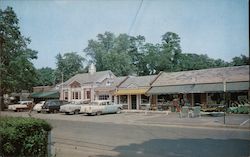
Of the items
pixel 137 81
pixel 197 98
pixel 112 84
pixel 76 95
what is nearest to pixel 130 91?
pixel 137 81

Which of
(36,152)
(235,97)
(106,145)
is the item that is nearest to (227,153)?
(106,145)

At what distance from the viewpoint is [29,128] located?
26.1 ft

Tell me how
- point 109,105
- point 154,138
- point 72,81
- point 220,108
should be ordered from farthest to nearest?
point 72,81 < point 109,105 < point 220,108 < point 154,138

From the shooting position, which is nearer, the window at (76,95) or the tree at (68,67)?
the tree at (68,67)

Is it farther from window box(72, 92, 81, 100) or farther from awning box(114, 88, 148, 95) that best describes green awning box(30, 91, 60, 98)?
awning box(114, 88, 148, 95)

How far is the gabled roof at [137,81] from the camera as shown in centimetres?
3572

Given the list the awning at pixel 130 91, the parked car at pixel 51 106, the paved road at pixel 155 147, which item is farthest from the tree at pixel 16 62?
the paved road at pixel 155 147

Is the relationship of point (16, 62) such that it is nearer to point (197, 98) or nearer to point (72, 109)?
point (72, 109)

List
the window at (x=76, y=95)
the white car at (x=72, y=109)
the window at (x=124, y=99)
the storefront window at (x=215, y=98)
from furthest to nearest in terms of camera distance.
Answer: the window at (x=76, y=95) → the window at (x=124, y=99) → the white car at (x=72, y=109) → the storefront window at (x=215, y=98)

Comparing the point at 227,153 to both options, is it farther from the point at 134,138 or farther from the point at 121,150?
the point at 134,138

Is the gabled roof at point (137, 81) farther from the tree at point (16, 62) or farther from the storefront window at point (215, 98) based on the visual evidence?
the tree at point (16, 62)

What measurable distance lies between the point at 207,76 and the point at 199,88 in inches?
90.8

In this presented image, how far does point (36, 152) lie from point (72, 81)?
35168 mm

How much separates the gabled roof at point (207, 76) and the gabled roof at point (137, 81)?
37.5 inches
